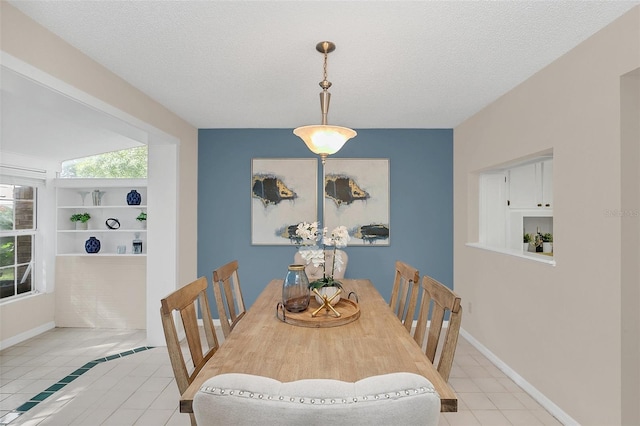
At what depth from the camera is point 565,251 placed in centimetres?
234

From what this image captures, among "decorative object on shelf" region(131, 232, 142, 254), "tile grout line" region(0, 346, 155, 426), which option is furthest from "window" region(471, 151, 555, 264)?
"decorative object on shelf" region(131, 232, 142, 254)

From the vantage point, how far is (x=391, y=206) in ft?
14.0

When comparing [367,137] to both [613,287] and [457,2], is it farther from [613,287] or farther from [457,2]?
[613,287]

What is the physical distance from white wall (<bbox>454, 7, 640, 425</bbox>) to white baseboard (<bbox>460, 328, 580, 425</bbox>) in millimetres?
37

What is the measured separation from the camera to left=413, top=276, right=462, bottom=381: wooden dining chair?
1.45 metres

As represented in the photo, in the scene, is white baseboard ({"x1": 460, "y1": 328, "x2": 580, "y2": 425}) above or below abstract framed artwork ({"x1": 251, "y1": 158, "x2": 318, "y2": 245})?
below

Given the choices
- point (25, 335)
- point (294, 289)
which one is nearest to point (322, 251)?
point (294, 289)

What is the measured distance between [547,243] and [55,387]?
15.8ft

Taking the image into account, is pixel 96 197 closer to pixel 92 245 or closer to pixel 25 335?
pixel 92 245

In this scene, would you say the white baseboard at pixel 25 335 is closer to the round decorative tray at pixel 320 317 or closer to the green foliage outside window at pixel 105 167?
the round decorative tray at pixel 320 317

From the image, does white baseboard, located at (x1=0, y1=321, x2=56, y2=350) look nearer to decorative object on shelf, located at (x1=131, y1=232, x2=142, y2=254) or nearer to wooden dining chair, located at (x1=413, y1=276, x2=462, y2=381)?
decorative object on shelf, located at (x1=131, y1=232, x2=142, y2=254)

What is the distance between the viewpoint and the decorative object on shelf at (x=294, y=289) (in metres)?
2.05

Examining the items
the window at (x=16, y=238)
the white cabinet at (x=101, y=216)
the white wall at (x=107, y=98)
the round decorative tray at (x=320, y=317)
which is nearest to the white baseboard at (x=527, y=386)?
the round decorative tray at (x=320, y=317)

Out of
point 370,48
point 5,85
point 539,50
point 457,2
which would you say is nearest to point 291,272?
point 370,48
